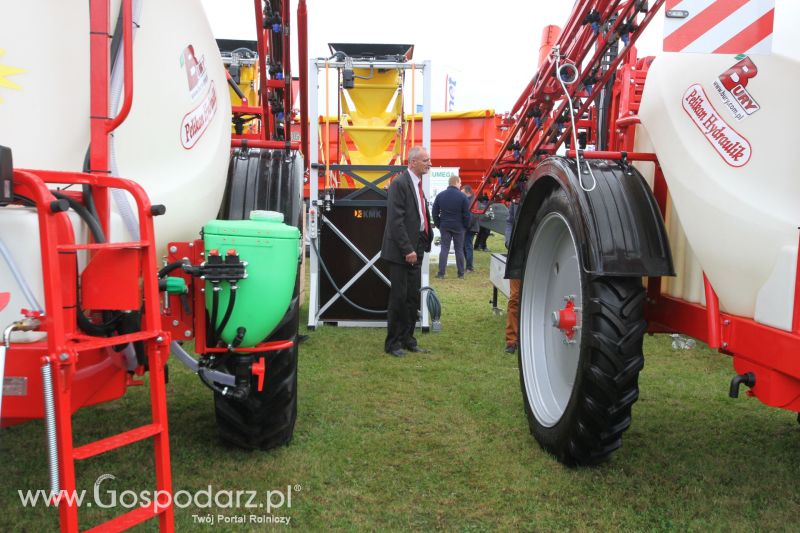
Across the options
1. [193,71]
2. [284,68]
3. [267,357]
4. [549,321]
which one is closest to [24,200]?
[193,71]

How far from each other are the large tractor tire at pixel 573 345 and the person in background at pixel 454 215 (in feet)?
21.5

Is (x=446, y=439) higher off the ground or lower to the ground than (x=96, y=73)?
lower

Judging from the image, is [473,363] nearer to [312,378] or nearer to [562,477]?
[312,378]

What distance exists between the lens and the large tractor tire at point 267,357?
2.97 meters

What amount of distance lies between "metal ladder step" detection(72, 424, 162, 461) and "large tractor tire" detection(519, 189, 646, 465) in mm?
1634

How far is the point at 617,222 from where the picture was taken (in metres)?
2.62

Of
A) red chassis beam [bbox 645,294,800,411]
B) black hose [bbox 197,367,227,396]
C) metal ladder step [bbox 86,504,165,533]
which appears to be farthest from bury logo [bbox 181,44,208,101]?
red chassis beam [bbox 645,294,800,411]

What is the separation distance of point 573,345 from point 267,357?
1.45 m

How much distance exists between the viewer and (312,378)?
178 inches

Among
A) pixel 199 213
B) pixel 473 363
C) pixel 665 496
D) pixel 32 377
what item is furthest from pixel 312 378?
pixel 32 377

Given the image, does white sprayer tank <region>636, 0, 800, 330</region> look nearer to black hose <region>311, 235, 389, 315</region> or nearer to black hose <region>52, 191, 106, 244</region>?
black hose <region>52, 191, 106, 244</region>

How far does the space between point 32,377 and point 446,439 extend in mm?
2120

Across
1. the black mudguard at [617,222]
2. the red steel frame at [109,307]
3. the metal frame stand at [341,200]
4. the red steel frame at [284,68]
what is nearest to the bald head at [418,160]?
the metal frame stand at [341,200]

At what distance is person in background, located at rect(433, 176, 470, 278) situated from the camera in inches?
398
